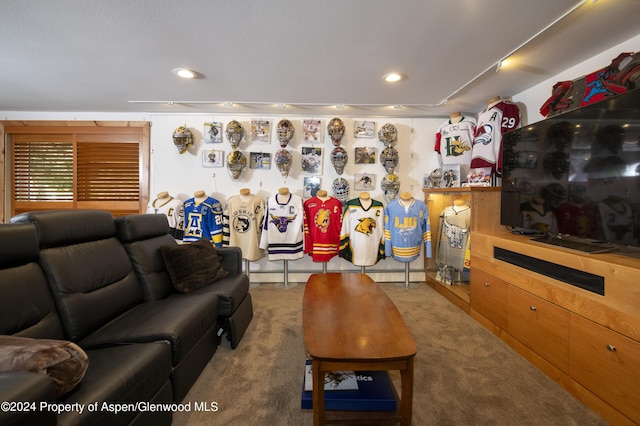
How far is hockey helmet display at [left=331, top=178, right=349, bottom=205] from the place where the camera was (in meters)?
3.51

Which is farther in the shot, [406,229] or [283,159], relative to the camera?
[283,159]

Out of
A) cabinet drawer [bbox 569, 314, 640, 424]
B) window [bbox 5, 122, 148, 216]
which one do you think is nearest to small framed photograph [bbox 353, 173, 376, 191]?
cabinet drawer [bbox 569, 314, 640, 424]

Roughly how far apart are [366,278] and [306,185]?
176cm

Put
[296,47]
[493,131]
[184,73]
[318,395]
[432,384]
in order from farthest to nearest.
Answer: [493,131]
[184,73]
[296,47]
[432,384]
[318,395]

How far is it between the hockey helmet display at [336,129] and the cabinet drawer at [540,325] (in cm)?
243

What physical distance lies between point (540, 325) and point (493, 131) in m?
2.02

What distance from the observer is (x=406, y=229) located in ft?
10.6

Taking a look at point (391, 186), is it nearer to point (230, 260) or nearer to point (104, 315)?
point (230, 260)

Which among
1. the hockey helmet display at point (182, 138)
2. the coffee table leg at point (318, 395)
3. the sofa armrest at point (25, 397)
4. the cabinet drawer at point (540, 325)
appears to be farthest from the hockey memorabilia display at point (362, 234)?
the sofa armrest at point (25, 397)

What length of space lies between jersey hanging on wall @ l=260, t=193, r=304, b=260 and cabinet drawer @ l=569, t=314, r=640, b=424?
2.51 m

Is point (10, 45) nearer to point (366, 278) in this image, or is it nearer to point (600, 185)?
point (366, 278)

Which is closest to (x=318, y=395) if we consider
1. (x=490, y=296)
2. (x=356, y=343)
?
(x=356, y=343)

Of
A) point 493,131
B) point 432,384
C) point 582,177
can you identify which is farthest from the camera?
point 493,131

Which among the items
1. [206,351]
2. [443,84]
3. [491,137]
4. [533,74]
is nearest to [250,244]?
[206,351]
